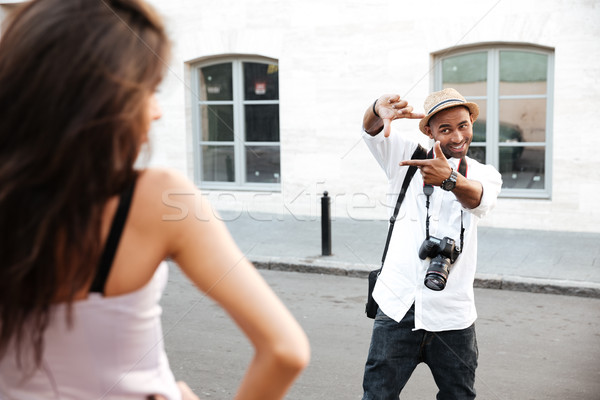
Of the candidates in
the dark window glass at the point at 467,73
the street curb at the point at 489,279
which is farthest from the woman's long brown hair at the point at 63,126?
the dark window glass at the point at 467,73

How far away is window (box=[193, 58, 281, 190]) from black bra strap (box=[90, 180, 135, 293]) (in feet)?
35.8

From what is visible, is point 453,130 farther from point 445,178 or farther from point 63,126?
point 63,126

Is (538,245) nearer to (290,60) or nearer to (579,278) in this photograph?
(579,278)

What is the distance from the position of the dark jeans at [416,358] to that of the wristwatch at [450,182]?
1.83 feet

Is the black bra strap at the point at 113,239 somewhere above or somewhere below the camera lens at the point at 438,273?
above

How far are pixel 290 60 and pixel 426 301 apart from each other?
29.5 ft

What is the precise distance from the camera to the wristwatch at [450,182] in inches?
116

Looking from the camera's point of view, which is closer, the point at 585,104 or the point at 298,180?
the point at 585,104

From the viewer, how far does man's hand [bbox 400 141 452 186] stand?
2.95 metres

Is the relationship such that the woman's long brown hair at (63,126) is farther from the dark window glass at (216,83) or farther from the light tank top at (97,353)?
the dark window glass at (216,83)

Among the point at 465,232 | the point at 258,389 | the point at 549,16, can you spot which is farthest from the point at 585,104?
the point at 258,389

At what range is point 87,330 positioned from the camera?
1286 millimetres

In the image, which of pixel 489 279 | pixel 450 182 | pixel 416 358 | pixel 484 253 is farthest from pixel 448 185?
pixel 484 253

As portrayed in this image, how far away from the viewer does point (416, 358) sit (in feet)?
10.2
